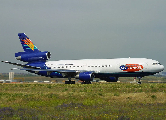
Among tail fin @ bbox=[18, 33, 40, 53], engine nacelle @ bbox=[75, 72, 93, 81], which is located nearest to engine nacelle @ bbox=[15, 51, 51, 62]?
tail fin @ bbox=[18, 33, 40, 53]

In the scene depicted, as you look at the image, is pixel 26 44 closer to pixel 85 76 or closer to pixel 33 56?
pixel 33 56

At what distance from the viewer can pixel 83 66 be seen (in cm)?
5897

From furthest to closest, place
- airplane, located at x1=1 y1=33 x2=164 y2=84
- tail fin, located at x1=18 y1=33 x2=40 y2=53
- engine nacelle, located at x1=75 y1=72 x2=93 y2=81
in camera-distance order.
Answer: tail fin, located at x1=18 y1=33 x2=40 y2=53, engine nacelle, located at x1=75 y1=72 x2=93 y2=81, airplane, located at x1=1 y1=33 x2=164 y2=84

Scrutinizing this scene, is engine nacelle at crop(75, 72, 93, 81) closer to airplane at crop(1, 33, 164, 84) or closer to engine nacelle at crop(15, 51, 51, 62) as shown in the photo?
airplane at crop(1, 33, 164, 84)

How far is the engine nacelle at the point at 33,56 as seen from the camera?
206ft

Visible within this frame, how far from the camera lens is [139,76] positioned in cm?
5453

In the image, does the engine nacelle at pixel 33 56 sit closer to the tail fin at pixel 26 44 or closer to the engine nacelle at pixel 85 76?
the tail fin at pixel 26 44

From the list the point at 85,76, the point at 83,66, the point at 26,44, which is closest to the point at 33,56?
the point at 26,44

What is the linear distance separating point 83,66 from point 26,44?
1544 cm

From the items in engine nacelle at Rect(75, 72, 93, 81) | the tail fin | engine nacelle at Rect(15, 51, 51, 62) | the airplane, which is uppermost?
the tail fin

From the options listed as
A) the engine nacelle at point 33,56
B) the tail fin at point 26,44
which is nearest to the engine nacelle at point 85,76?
the engine nacelle at point 33,56

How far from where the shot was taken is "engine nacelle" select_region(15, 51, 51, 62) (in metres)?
62.9

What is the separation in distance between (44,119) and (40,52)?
49.6m

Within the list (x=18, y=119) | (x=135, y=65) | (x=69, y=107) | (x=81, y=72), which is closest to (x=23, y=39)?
(x=81, y=72)
